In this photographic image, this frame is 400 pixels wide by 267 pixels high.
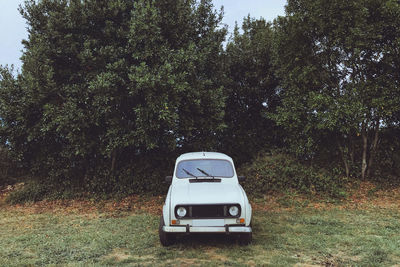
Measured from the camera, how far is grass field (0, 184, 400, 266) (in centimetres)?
643

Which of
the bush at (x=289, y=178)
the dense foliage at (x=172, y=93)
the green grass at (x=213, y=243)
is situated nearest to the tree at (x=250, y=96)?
the dense foliage at (x=172, y=93)

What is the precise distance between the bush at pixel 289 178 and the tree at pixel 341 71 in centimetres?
95

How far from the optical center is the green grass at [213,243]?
21.0 ft

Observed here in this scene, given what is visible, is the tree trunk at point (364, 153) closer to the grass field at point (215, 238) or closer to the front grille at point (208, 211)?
the grass field at point (215, 238)

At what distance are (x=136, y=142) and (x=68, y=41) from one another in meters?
4.68

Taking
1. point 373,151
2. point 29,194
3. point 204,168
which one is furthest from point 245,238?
point 29,194

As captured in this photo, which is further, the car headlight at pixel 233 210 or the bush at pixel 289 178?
the bush at pixel 289 178

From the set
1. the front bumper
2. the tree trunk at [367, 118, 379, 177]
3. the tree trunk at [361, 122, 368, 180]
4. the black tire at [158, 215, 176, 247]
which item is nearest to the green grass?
the black tire at [158, 215, 176, 247]

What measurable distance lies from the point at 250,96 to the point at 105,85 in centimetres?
967

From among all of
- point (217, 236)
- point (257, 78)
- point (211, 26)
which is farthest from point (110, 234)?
point (257, 78)

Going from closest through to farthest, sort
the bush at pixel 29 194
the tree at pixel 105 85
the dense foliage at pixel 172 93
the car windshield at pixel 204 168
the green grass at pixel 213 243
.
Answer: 1. the green grass at pixel 213 243
2. the car windshield at pixel 204 168
3. the tree at pixel 105 85
4. the dense foliage at pixel 172 93
5. the bush at pixel 29 194

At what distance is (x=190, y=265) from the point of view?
6.06 m

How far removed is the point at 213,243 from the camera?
7461 millimetres

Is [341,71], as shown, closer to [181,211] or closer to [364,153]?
[364,153]
